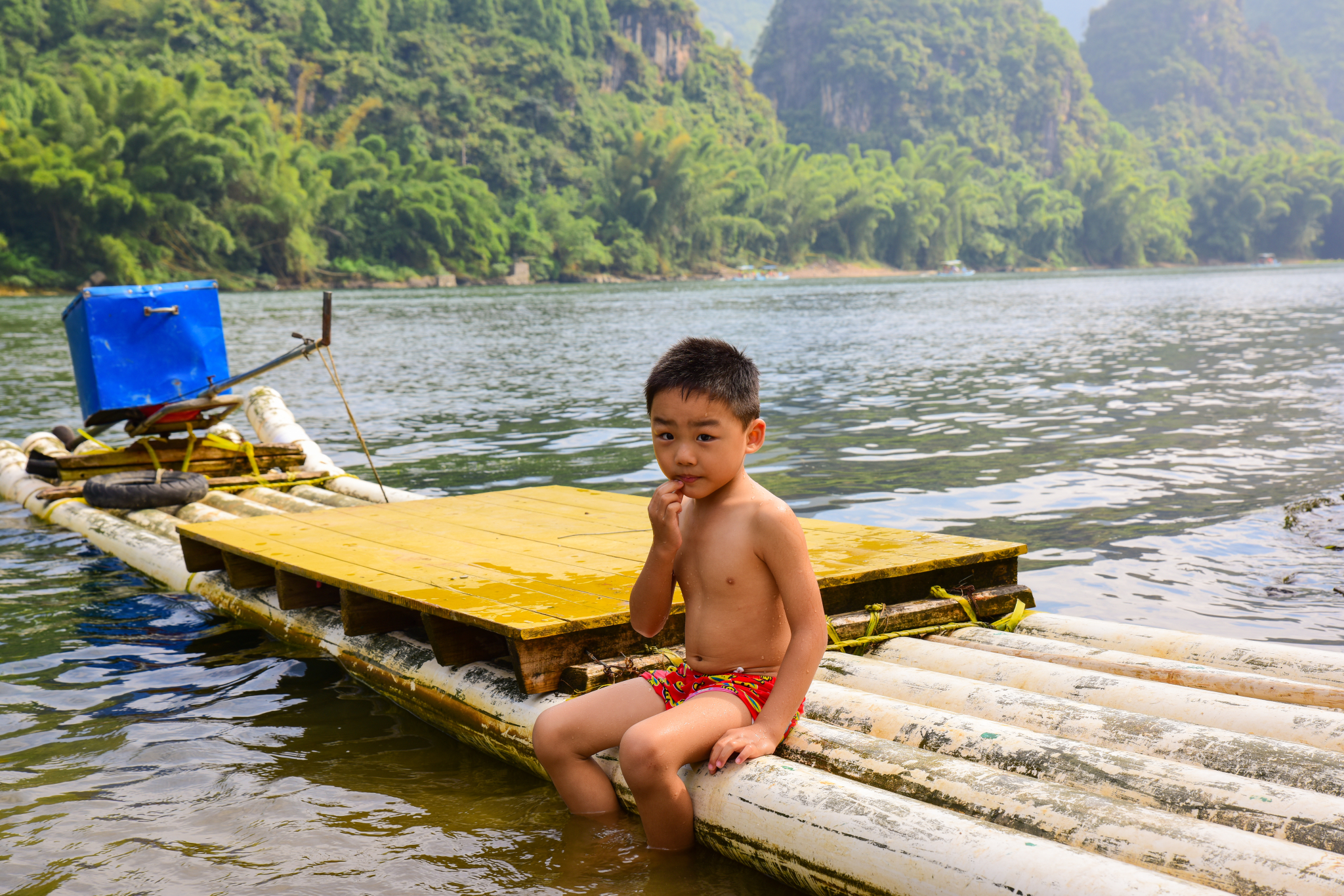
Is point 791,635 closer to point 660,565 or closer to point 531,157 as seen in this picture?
point 660,565

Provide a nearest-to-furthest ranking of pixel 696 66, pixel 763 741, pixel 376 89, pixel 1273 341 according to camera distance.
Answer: pixel 763 741 < pixel 1273 341 < pixel 376 89 < pixel 696 66

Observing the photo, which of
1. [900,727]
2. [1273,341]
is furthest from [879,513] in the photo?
[1273,341]

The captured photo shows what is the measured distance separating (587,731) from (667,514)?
760mm

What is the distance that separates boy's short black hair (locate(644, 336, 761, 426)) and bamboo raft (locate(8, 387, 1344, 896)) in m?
1.07

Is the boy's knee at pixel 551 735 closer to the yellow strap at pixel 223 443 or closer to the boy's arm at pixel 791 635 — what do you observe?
the boy's arm at pixel 791 635

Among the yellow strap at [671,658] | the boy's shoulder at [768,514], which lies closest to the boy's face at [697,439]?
the boy's shoulder at [768,514]

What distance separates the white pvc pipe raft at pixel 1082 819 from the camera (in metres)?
2.32

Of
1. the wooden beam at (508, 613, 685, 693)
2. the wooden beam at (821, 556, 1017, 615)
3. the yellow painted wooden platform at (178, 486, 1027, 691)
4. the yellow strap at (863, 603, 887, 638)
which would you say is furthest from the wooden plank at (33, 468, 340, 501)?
the yellow strap at (863, 603, 887, 638)

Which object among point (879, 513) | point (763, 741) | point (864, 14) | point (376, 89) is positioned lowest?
point (879, 513)

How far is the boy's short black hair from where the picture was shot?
3055 mm

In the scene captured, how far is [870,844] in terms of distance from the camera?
2.72 m

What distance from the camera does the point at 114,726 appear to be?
4.77m

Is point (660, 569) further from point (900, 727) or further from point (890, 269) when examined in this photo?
point (890, 269)

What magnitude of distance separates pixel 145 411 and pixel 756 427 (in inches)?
308
